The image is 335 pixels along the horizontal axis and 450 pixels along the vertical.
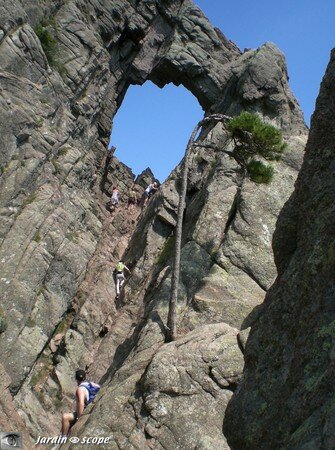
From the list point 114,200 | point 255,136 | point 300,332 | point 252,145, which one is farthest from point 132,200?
point 300,332

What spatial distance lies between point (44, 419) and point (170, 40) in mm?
42500

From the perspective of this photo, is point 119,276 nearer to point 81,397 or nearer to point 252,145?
point 252,145

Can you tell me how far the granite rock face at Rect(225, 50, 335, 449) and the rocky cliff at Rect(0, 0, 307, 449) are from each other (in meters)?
1.05

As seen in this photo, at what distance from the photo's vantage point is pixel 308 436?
5941 mm

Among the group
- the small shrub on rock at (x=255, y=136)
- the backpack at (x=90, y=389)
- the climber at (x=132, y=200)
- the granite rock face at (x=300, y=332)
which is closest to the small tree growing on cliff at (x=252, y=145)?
the small shrub on rock at (x=255, y=136)

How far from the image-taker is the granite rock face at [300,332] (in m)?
6.45

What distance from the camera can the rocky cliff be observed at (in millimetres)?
17531

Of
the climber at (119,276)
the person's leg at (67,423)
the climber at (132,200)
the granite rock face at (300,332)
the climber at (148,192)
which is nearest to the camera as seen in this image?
the granite rock face at (300,332)

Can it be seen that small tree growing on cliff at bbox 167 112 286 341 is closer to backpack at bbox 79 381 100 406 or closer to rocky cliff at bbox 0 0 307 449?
rocky cliff at bbox 0 0 307 449

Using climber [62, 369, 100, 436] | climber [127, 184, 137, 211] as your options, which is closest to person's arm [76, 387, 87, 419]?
climber [62, 369, 100, 436]

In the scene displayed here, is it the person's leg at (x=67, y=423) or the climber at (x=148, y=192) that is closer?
the person's leg at (x=67, y=423)

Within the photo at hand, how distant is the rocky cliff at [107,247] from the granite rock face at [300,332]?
105 cm

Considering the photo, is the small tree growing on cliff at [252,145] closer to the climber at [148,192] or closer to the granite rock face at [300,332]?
the granite rock face at [300,332]

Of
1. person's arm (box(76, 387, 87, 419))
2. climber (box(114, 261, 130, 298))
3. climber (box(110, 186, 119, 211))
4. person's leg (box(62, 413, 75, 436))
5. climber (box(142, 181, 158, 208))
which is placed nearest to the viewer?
person's arm (box(76, 387, 87, 419))
